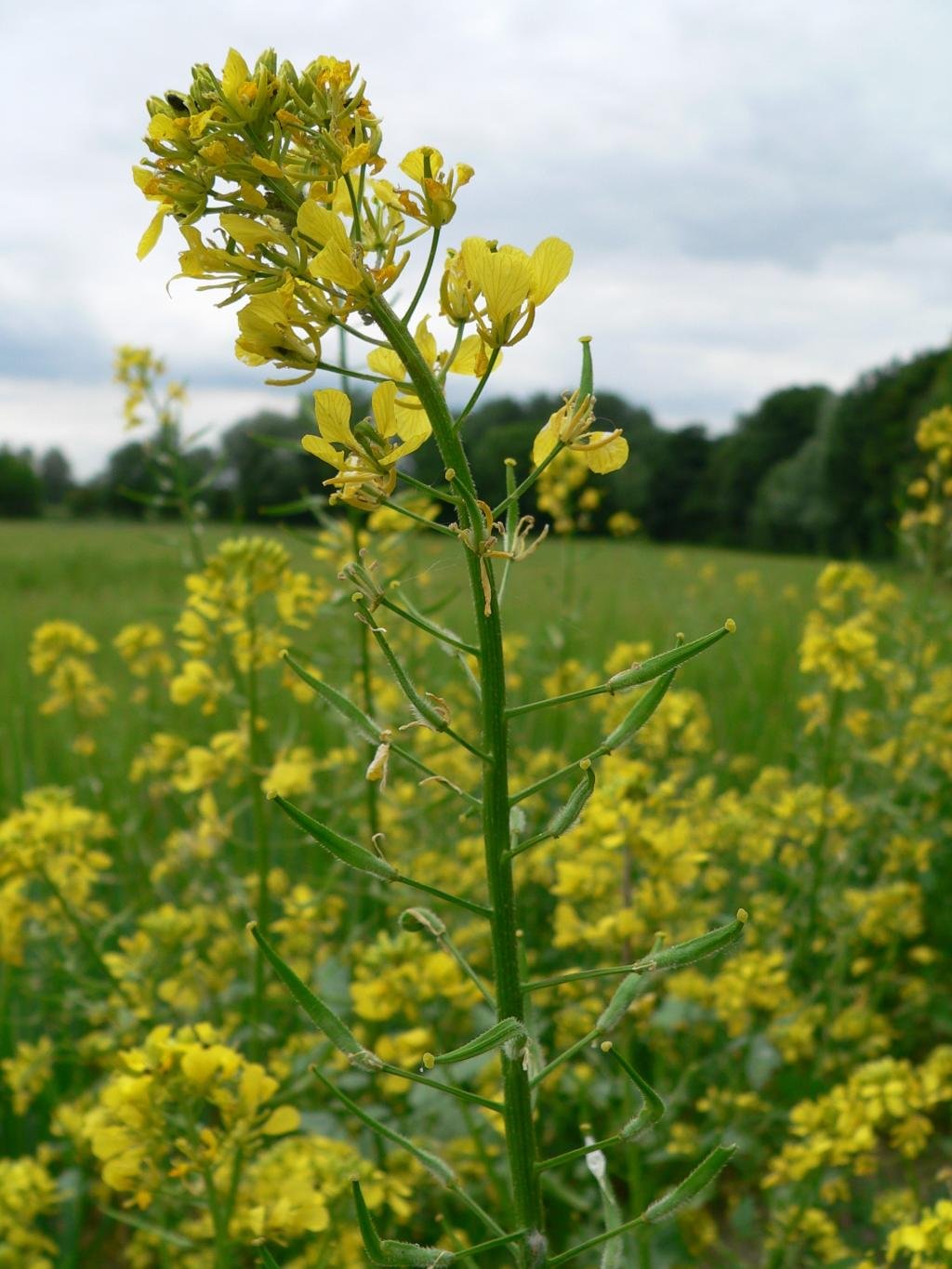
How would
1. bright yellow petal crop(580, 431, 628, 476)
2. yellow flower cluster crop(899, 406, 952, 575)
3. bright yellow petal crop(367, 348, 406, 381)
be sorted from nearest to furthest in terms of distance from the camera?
bright yellow petal crop(580, 431, 628, 476) < bright yellow petal crop(367, 348, 406, 381) < yellow flower cluster crop(899, 406, 952, 575)

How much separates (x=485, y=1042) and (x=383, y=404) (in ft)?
2.06

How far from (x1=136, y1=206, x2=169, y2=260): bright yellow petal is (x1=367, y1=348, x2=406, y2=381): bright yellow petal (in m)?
0.25

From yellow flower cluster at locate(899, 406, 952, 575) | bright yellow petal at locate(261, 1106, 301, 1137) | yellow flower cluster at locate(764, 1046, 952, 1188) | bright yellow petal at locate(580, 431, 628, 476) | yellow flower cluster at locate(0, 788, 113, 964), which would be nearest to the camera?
bright yellow petal at locate(580, 431, 628, 476)

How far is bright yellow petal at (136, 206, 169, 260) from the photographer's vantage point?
1049mm

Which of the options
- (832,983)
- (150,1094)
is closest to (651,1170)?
(832,983)

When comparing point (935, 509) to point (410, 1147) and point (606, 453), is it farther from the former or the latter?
point (410, 1147)

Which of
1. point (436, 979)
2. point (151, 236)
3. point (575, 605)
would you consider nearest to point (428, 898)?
point (436, 979)

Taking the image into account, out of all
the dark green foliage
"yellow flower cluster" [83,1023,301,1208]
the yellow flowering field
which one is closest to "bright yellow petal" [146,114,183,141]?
the yellow flowering field

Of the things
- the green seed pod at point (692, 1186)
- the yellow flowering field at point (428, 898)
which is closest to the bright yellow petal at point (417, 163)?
the yellow flowering field at point (428, 898)

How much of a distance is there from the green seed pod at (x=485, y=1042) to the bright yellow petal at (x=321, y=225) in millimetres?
736

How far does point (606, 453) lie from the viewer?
3.49 ft

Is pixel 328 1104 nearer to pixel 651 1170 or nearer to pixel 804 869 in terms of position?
pixel 651 1170

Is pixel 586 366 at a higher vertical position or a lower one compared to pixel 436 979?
higher

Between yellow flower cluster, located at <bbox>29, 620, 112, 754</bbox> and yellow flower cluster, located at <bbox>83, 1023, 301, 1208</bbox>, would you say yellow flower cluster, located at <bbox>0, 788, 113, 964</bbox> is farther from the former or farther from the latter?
yellow flower cluster, located at <bbox>29, 620, 112, 754</bbox>
